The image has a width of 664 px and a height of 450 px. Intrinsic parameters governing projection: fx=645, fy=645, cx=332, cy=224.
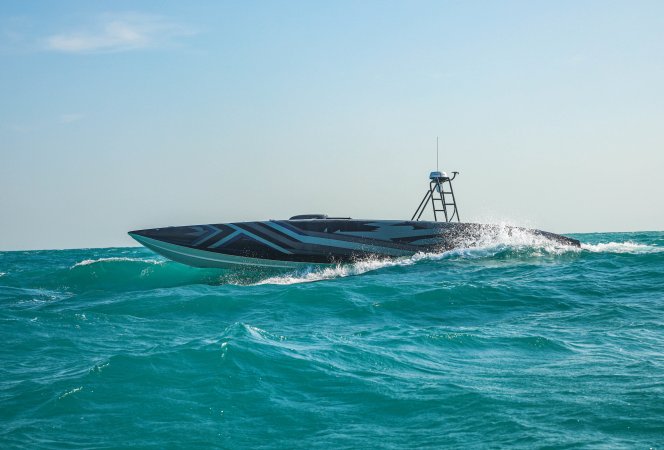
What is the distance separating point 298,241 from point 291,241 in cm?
24

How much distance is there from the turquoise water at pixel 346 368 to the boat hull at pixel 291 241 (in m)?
5.92

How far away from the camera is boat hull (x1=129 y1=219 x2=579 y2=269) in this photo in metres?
22.0

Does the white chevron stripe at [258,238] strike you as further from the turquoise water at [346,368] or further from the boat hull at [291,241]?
the turquoise water at [346,368]

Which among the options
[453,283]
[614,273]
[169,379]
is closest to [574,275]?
[614,273]

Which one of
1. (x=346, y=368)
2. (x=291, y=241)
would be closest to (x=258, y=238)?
(x=291, y=241)

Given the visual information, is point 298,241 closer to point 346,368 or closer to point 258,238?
point 258,238

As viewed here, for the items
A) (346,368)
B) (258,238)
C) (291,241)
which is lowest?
(346,368)

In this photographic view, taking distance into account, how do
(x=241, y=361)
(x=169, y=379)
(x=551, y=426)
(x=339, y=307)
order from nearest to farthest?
(x=551, y=426), (x=169, y=379), (x=241, y=361), (x=339, y=307)

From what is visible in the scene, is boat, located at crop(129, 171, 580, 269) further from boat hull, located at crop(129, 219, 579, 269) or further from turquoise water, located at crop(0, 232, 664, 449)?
turquoise water, located at crop(0, 232, 664, 449)

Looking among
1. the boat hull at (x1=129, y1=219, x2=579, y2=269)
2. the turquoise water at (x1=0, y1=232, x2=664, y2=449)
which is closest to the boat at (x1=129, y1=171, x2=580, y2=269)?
the boat hull at (x1=129, y1=219, x2=579, y2=269)

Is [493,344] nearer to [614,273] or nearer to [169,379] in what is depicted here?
[169,379]

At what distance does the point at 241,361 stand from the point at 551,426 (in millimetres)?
4045

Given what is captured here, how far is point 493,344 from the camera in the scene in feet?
32.7

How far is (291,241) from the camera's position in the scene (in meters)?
22.4
